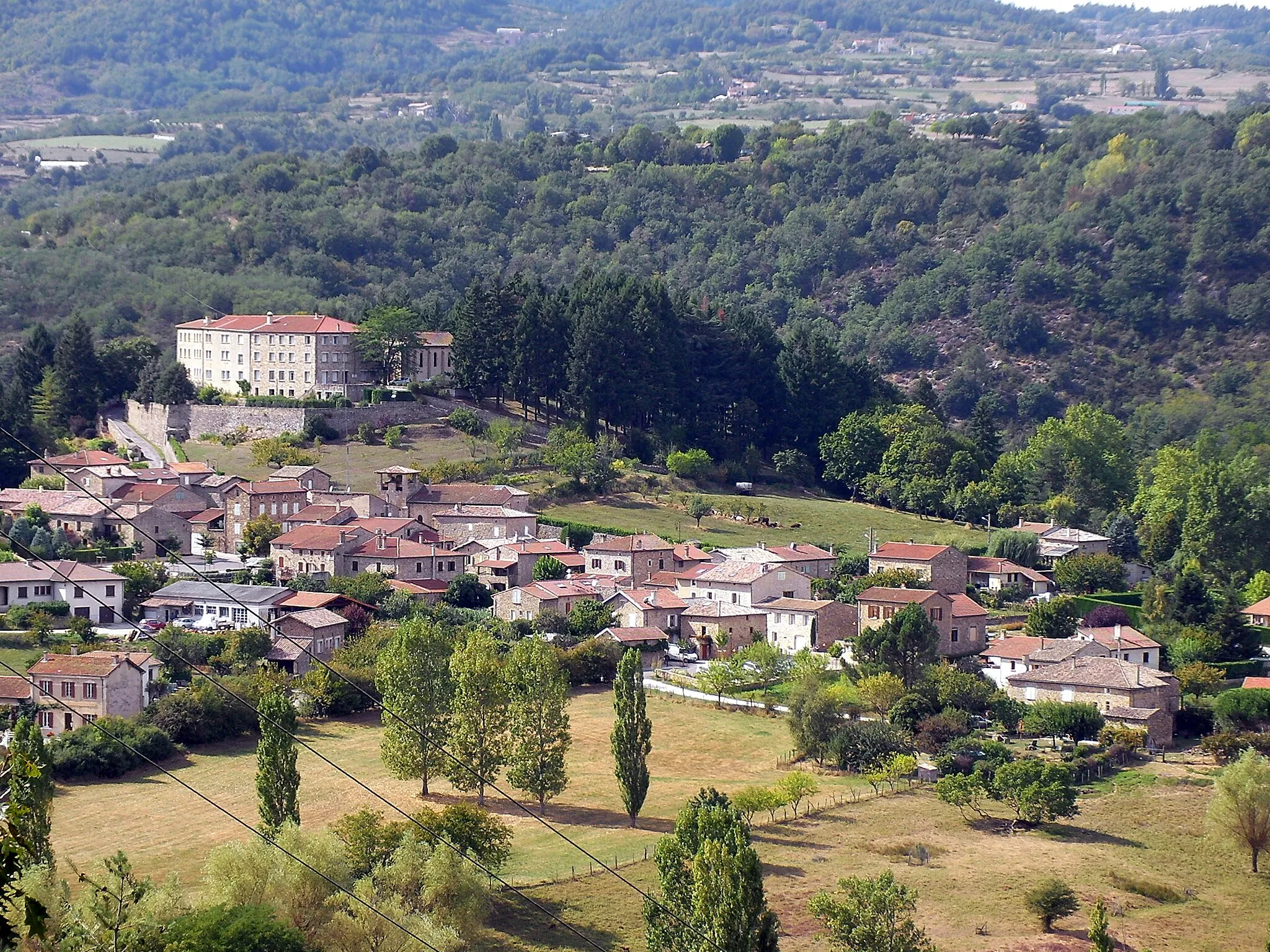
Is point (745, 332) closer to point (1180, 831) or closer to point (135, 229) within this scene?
point (1180, 831)

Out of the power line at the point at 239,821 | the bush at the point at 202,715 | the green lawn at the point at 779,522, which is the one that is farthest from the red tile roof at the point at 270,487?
the bush at the point at 202,715

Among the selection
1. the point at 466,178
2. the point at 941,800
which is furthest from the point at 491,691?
the point at 466,178

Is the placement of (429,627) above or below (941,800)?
above

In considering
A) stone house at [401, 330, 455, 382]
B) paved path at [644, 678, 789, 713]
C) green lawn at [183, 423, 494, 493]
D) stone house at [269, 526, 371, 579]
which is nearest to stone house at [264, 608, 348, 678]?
stone house at [269, 526, 371, 579]

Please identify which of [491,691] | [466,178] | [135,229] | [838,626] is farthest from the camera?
[466,178]

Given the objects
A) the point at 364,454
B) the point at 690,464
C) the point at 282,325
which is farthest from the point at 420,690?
the point at 282,325

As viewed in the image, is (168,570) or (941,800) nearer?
(941,800)

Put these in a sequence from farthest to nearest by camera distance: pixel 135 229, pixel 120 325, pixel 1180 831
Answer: pixel 135 229, pixel 120 325, pixel 1180 831
